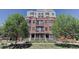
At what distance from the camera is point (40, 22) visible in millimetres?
3895

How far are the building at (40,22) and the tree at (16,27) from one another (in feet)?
0.36

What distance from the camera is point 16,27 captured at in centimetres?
392

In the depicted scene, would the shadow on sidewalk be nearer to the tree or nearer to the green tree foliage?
the tree

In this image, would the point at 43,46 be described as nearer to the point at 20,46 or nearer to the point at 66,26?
the point at 20,46

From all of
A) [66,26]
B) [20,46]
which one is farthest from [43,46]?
[66,26]

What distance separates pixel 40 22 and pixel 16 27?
492 millimetres

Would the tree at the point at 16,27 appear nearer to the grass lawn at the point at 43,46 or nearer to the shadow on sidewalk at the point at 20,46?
the shadow on sidewalk at the point at 20,46

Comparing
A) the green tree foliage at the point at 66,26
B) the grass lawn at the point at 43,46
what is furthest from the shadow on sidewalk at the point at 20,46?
Result: the green tree foliage at the point at 66,26

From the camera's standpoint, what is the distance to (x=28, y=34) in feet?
12.7

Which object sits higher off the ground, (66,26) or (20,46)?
(66,26)

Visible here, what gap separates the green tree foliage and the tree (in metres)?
0.60
